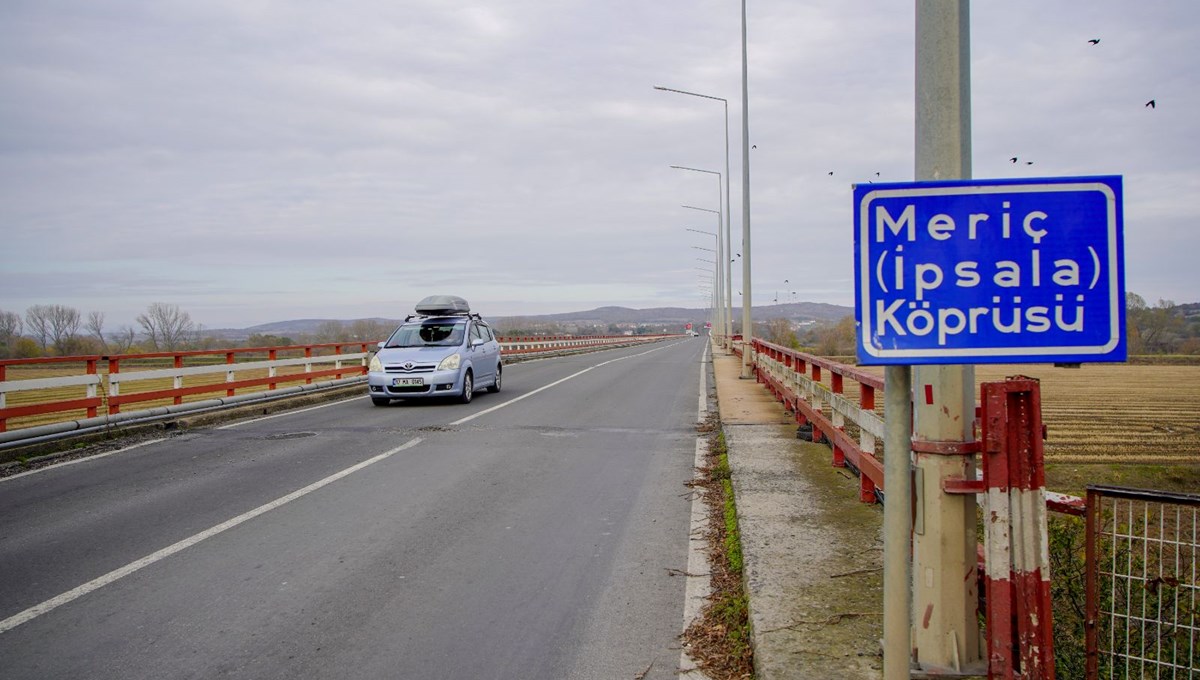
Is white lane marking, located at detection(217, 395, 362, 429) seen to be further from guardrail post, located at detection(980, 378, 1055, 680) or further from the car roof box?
guardrail post, located at detection(980, 378, 1055, 680)

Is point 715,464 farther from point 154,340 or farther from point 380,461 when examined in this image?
point 154,340

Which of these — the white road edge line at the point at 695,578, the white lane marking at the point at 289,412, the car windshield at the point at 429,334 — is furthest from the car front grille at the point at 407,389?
the white road edge line at the point at 695,578

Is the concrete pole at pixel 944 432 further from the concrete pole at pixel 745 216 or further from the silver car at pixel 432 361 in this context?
the concrete pole at pixel 745 216

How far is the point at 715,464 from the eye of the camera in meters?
9.70

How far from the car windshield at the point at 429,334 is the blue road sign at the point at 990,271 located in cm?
1475

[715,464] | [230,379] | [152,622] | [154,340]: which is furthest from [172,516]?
[154,340]

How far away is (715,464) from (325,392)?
11.7m

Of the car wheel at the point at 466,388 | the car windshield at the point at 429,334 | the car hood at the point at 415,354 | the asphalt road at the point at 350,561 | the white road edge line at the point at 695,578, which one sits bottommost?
the white road edge line at the point at 695,578

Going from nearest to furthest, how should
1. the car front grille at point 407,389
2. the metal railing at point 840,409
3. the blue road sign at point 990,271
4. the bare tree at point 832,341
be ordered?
the blue road sign at point 990,271
the metal railing at point 840,409
the car front grille at point 407,389
the bare tree at point 832,341

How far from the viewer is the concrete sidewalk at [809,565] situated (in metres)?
3.86

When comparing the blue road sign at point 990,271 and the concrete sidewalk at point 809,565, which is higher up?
the blue road sign at point 990,271

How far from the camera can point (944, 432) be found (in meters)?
3.24

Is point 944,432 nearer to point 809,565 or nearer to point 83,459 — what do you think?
point 809,565

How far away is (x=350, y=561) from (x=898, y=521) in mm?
4224
